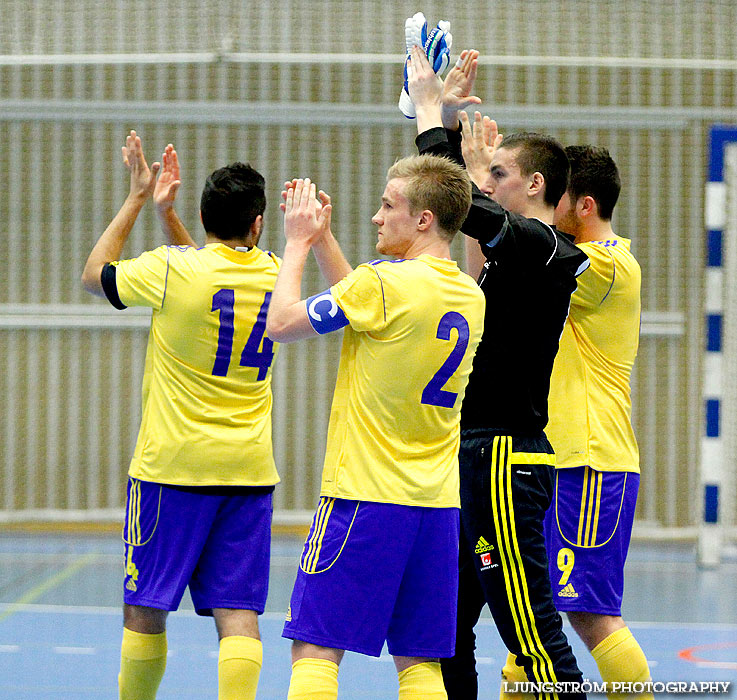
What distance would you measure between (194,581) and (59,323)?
5.20 m

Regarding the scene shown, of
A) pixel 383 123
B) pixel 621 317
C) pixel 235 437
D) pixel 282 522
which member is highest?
pixel 383 123

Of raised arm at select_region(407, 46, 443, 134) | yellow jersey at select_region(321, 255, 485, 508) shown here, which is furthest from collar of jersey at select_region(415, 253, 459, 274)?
raised arm at select_region(407, 46, 443, 134)

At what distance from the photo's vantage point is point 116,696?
179 inches

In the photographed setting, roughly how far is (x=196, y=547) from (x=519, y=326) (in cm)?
129

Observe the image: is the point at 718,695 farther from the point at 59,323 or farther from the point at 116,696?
the point at 59,323

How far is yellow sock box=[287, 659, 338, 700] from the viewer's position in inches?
112

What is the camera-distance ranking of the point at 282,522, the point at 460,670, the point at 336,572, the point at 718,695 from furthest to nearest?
1. the point at 282,522
2. the point at 718,695
3. the point at 460,670
4. the point at 336,572

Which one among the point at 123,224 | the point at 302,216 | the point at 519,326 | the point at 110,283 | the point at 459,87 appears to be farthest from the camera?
the point at 123,224

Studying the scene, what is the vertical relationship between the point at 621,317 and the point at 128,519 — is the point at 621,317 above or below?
above

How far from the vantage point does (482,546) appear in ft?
10.9

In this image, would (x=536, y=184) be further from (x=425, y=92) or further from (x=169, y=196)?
(x=169, y=196)

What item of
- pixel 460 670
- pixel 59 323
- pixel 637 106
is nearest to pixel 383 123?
pixel 637 106

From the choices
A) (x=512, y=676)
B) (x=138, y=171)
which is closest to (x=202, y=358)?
(x=138, y=171)

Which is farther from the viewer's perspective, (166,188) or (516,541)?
(166,188)
